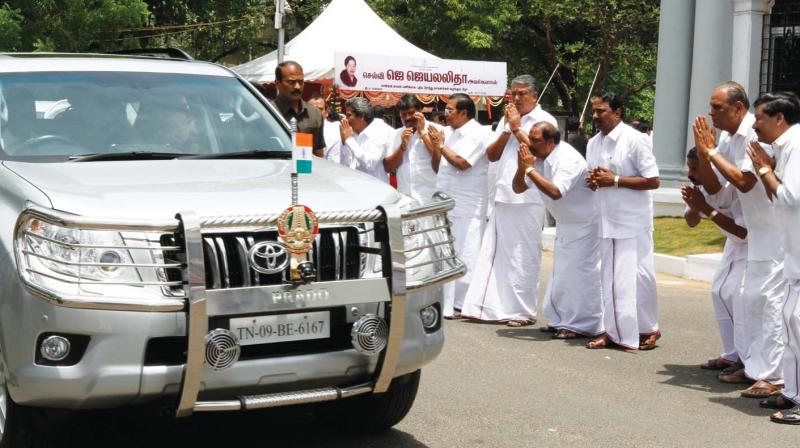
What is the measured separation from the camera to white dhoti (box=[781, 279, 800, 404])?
6074mm

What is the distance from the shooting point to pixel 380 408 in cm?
560

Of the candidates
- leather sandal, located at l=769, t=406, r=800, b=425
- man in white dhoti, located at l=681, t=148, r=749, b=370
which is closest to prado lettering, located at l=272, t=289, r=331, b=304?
leather sandal, located at l=769, t=406, r=800, b=425

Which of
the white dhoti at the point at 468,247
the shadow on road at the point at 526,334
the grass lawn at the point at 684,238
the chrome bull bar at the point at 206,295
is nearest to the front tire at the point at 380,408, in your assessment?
the chrome bull bar at the point at 206,295

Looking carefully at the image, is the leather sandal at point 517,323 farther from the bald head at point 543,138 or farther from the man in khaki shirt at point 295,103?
the man in khaki shirt at point 295,103

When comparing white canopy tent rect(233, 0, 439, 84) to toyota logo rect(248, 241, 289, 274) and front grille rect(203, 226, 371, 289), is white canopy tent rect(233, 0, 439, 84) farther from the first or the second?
toyota logo rect(248, 241, 289, 274)

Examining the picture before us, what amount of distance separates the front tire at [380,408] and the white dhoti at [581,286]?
11.2 feet

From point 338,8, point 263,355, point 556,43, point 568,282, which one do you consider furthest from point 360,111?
point 556,43

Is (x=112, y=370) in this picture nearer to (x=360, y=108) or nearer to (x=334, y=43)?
(x=360, y=108)

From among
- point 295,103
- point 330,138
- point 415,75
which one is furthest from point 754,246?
point 415,75

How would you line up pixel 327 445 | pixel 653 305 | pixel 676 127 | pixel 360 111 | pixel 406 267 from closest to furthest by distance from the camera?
pixel 406 267
pixel 327 445
pixel 653 305
pixel 360 111
pixel 676 127

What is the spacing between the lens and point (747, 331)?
7.07 meters

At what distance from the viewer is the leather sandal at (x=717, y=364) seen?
7.56 metres

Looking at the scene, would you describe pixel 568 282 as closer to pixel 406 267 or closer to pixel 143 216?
pixel 406 267

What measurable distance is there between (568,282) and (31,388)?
528 centimetres
